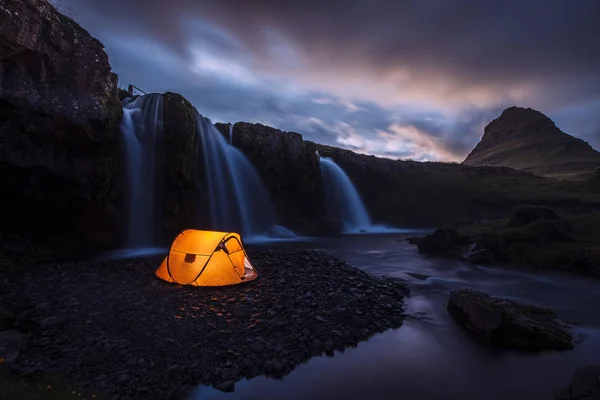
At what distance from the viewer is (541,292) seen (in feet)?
50.4

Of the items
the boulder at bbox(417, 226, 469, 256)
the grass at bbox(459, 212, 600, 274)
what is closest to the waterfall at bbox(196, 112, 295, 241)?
the boulder at bbox(417, 226, 469, 256)

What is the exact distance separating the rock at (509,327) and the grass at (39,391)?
33.4 feet

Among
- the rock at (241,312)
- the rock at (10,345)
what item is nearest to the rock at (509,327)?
the rock at (241,312)

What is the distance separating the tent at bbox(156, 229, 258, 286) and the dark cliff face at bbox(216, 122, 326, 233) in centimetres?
2404

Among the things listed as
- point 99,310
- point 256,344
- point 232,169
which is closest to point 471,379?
point 256,344

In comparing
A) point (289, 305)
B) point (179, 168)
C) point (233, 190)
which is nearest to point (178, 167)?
point (179, 168)

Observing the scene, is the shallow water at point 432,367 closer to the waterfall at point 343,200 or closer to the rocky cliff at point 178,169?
the rocky cliff at point 178,169

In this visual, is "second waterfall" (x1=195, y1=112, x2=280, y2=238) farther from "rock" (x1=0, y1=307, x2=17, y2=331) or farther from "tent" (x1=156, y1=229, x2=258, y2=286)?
Answer: "rock" (x1=0, y1=307, x2=17, y2=331)

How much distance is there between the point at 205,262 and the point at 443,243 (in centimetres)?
1893

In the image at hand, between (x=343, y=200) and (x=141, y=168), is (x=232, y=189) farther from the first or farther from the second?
(x=343, y=200)

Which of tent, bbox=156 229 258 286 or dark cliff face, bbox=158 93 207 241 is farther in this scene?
dark cliff face, bbox=158 93 207 241

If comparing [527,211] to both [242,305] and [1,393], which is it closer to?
[242,305]

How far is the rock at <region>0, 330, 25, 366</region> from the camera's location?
22.9 ft

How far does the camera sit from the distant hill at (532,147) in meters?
102
